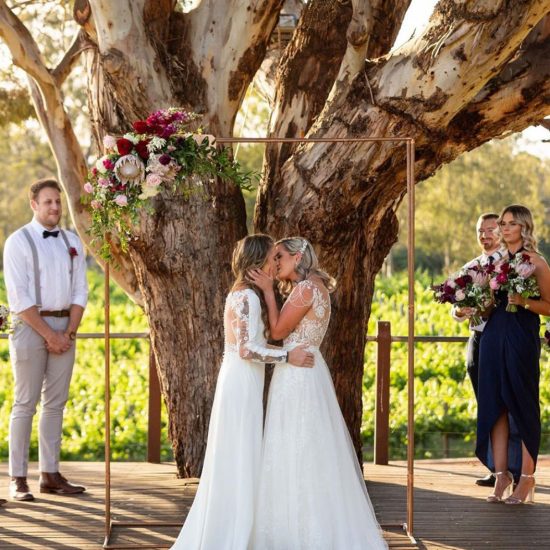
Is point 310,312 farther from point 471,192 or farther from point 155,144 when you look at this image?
point 471,192

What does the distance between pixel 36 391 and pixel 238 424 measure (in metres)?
2.00

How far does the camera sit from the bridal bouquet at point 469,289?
741 cm

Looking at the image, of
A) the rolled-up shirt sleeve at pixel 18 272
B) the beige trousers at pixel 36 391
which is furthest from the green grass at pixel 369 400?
the rolled-up shirt sleeve at pixel 18 272

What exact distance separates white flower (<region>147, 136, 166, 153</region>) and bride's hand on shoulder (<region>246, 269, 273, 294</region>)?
0.85 meters

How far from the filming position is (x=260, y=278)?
6137 mm

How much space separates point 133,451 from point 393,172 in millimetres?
8469

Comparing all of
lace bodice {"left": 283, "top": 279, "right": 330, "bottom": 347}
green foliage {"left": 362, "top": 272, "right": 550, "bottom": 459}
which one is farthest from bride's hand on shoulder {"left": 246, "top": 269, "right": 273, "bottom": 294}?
green foliage {"left": 362, "top": 272, "right": 550, "bottom": 459}

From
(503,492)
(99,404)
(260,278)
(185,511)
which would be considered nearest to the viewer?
(260,278)

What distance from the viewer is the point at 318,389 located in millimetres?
6219

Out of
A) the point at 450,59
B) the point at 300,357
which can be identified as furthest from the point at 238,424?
the point at 450,59

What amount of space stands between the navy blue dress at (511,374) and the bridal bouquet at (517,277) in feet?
0.84

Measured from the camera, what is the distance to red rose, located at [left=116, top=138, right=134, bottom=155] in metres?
6.13

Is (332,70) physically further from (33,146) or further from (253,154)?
(33,146)

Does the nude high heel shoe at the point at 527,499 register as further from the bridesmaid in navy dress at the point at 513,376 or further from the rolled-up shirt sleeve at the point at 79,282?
the rolled-up shirt sleeve at the point at 79,282
